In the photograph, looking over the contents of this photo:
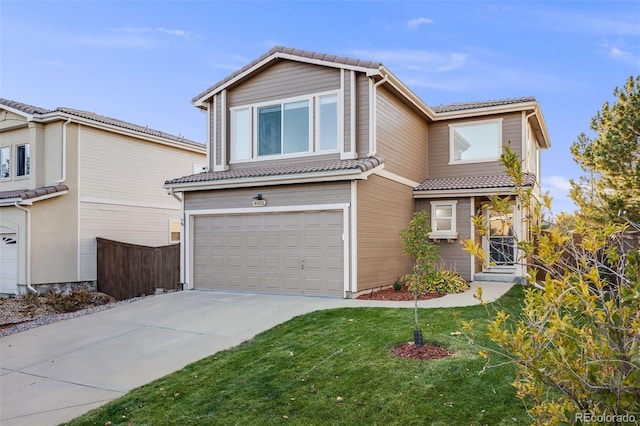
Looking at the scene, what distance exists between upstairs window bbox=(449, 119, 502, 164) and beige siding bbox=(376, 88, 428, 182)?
101 centimetres

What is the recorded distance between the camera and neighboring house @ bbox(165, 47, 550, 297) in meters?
11.7

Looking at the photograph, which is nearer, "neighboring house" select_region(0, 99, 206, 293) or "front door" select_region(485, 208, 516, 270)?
"front door" select_region(485, 208, 516, 270)

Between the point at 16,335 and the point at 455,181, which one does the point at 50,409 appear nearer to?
the point at 16,335

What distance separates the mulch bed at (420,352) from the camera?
6000mm

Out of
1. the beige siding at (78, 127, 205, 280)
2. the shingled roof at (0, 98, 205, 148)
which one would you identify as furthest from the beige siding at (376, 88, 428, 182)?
the beige siding at (78, 127, 205, 280)

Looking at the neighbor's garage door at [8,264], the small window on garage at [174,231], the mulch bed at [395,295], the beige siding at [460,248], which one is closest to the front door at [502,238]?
the beige siding at [460,248]

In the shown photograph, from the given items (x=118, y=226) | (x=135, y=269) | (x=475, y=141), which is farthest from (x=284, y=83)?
(x=118, y=226)

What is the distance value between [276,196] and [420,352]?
711 centimetres

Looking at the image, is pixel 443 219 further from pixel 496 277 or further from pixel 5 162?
pixel 5 162

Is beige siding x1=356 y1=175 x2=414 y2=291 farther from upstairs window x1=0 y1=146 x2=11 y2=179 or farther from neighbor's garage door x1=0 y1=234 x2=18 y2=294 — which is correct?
upstairs window x1=0 y1=146 x2=11 y2=179

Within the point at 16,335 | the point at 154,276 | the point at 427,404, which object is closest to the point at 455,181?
the point at 154,276

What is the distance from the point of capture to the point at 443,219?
1485cm

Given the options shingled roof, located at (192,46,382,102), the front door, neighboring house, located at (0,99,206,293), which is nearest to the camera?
the front door

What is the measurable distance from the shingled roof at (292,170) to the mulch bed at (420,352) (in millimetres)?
5240
